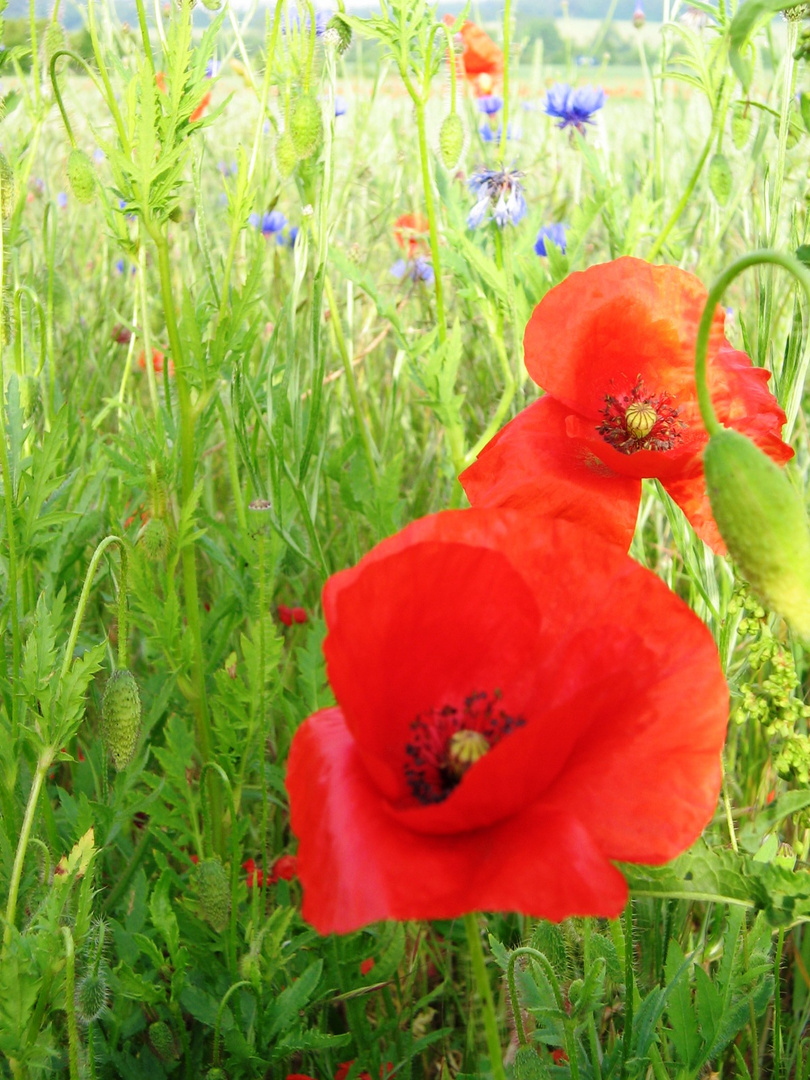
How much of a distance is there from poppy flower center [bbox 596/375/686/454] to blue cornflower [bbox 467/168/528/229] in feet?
2.66

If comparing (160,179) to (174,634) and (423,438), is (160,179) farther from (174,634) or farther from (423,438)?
(423,438)

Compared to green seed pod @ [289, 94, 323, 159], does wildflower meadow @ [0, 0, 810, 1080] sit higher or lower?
lower

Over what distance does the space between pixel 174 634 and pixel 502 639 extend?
643mm

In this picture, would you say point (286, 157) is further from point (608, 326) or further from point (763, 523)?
point (763, 523)

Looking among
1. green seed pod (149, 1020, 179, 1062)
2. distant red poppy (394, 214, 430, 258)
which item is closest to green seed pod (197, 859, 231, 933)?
green seed pod (149, 1020, 179, 1062)

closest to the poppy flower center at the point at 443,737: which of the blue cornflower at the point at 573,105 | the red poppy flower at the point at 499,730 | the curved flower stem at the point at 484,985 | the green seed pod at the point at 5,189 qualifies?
the red poppy flower at the point at 499,730

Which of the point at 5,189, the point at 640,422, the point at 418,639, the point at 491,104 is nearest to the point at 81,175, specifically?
the point at 5,189

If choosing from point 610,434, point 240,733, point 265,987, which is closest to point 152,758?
point 240,733

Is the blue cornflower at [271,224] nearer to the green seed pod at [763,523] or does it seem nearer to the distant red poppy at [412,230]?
the distant red poppy at [412,230]

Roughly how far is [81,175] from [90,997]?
1.12m

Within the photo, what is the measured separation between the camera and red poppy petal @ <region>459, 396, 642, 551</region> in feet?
2.99

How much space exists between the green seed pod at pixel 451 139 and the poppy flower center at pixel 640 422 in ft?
2.65

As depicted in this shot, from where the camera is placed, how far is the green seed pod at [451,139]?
1684mm

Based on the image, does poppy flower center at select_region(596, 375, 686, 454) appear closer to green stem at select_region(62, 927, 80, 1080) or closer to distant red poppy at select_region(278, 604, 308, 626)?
green stem at select_region(62, 927, 80, 1080)
